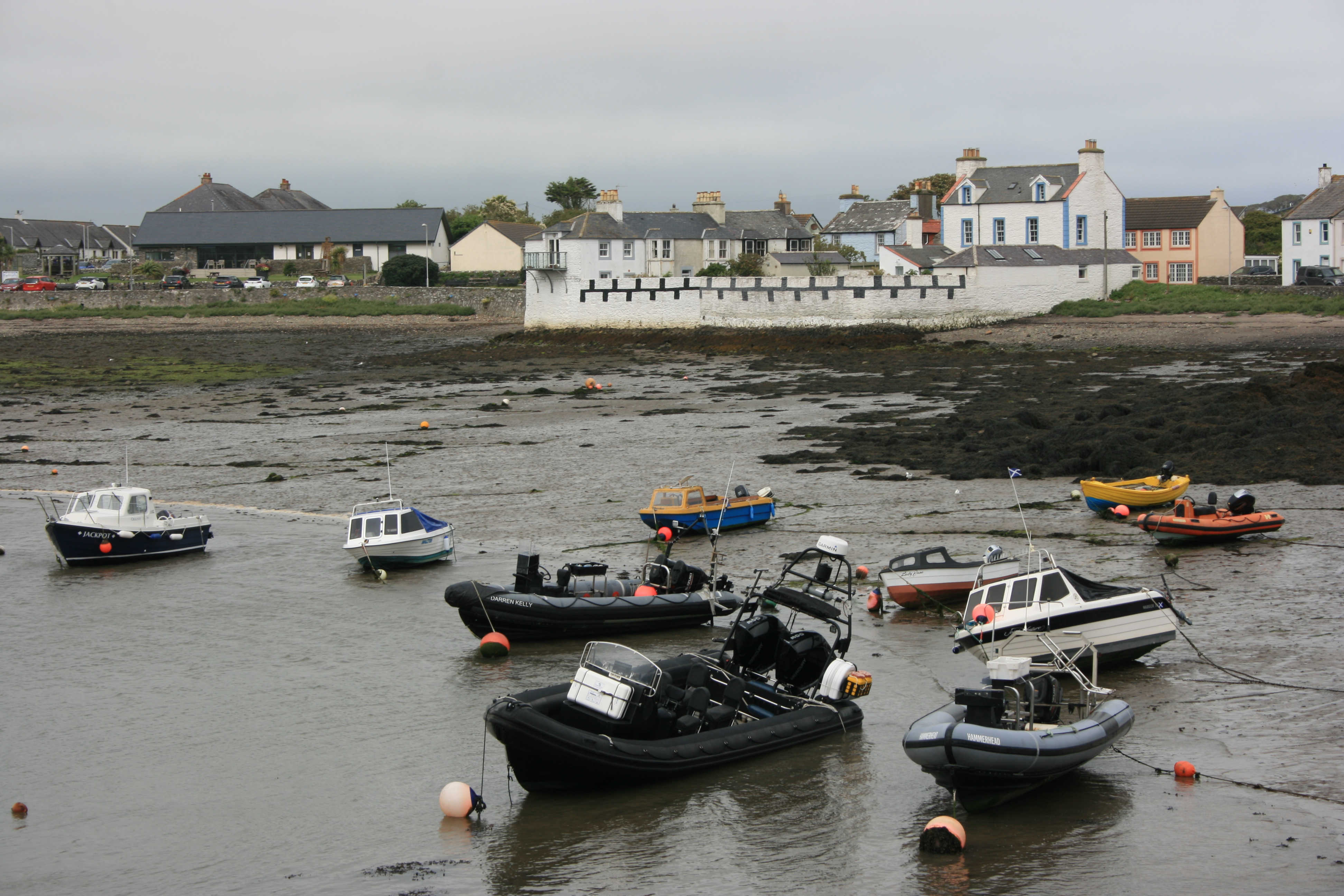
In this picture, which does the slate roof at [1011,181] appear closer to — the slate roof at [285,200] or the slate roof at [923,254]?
the slate roof at [923,254]

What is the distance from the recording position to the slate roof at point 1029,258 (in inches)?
2250

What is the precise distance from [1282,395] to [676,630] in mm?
18767

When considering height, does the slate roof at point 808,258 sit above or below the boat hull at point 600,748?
above

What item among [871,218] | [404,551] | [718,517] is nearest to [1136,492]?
[718,517]

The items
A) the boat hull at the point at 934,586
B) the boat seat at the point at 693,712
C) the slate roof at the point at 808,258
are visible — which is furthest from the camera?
the slate roof at the point at 808,258

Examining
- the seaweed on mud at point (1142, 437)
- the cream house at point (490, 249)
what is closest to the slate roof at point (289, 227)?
the cream house at point (490, 249)

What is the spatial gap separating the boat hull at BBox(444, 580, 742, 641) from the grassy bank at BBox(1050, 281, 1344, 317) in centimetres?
4004

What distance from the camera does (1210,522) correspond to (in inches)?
704

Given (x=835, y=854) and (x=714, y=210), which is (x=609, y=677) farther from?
(x=714, y=210)

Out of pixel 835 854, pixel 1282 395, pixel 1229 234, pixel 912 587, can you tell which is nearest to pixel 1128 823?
pixel 835 854

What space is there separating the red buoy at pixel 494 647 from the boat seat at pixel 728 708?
3908 mm

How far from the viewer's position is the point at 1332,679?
1268 centimetres

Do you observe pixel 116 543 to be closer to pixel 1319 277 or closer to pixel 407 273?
pixel 1319 277

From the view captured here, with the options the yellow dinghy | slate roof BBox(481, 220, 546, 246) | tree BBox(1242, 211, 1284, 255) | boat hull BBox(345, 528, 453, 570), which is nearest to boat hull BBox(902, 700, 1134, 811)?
the yellow dinghy
